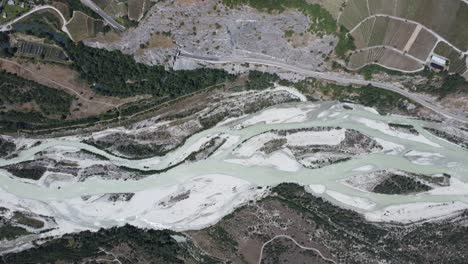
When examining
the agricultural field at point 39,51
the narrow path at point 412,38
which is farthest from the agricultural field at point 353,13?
the agricultural field at point 39,51

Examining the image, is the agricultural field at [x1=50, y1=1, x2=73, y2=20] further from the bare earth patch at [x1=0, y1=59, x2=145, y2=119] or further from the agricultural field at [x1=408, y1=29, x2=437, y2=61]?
the agricultural field at [x1=408, y1=29, x2=437, y2=61]

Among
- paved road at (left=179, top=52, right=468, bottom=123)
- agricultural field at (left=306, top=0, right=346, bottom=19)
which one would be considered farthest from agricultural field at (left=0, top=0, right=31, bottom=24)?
agricultural field at (left=306, top=0, right=346, bottom=19)

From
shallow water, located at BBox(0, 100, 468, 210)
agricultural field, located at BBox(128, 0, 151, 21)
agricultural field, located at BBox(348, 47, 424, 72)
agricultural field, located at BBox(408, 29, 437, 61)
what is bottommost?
shallow water, located at BBox(0, 100, 468, 210)

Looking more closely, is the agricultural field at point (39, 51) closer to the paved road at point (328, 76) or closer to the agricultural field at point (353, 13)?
the paved road at point (328, 76)

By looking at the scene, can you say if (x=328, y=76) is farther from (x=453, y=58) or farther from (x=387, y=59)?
(x=453, y=58)

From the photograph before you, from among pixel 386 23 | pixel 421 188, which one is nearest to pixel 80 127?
pixel 386 23

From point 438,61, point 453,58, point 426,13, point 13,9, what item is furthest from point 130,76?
point 453,58

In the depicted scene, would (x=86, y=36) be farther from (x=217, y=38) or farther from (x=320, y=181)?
(x=320, y=181)
